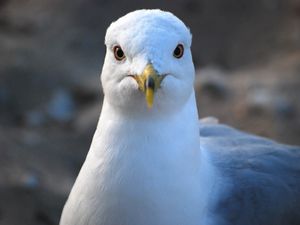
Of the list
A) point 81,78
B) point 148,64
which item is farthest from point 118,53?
point 81,78

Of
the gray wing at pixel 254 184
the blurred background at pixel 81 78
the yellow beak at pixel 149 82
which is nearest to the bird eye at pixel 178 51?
the yellow beak at pixel 149 82

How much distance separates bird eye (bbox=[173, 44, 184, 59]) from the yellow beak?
0.17 metres

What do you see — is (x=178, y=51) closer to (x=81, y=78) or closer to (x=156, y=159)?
(x=156, y=159)

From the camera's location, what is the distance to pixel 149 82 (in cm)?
260

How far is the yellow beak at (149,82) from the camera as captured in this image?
8.55 ft

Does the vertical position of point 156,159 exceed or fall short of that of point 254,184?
it exceeds it

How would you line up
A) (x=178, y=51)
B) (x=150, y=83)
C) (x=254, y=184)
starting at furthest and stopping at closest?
(x=254, y=184) < (x=178, y=51) < (x=150, y=83)

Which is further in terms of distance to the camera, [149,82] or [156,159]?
[156,159]

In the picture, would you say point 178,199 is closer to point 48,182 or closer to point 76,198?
point 76,198

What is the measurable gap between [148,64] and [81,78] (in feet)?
11.2

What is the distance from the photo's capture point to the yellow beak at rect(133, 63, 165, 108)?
2605mm

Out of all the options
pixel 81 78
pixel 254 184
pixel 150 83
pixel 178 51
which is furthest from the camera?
pixel 81 78

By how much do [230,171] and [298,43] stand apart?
343 cm

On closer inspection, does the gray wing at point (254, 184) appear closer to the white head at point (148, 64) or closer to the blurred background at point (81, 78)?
the white head at point (148, 64)
